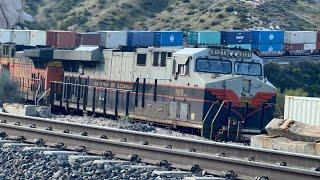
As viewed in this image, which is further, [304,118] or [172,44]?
[172,44]

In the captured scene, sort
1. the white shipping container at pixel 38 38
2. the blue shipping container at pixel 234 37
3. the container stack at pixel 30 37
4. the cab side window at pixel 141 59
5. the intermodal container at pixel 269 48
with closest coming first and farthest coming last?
the cab side window at pixel 141 59 → the white shipping container at pixel 38 38 → the container stack at pixel 30 37 → the blue shipping container at pixel 234 37 → the intermodal container at pixel 269 48

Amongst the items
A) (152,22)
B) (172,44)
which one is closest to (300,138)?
(172,44)

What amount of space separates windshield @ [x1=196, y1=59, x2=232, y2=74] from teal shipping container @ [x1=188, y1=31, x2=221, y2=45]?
31.5 m

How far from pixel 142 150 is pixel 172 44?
113 ft

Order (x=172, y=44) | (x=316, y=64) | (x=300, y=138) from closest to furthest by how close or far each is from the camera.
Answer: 1. (x=300, y=138)
2. (x=172, y=44)
3. (x=316, y=64)

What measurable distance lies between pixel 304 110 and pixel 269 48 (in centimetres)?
4134

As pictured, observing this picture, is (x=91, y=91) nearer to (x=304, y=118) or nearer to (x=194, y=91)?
(x=194, y=91)

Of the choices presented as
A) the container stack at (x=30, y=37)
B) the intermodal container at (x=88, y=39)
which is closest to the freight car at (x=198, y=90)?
the container stack at (x=30, y=37)

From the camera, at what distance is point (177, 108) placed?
22.5m

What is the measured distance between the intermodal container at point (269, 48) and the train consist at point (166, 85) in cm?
2985

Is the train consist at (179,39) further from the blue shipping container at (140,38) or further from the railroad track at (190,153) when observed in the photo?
the railroad track at (190,153)

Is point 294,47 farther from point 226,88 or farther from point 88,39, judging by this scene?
point 226,88

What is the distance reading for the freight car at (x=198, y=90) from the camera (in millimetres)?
21469

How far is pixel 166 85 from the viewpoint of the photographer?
23.0m
